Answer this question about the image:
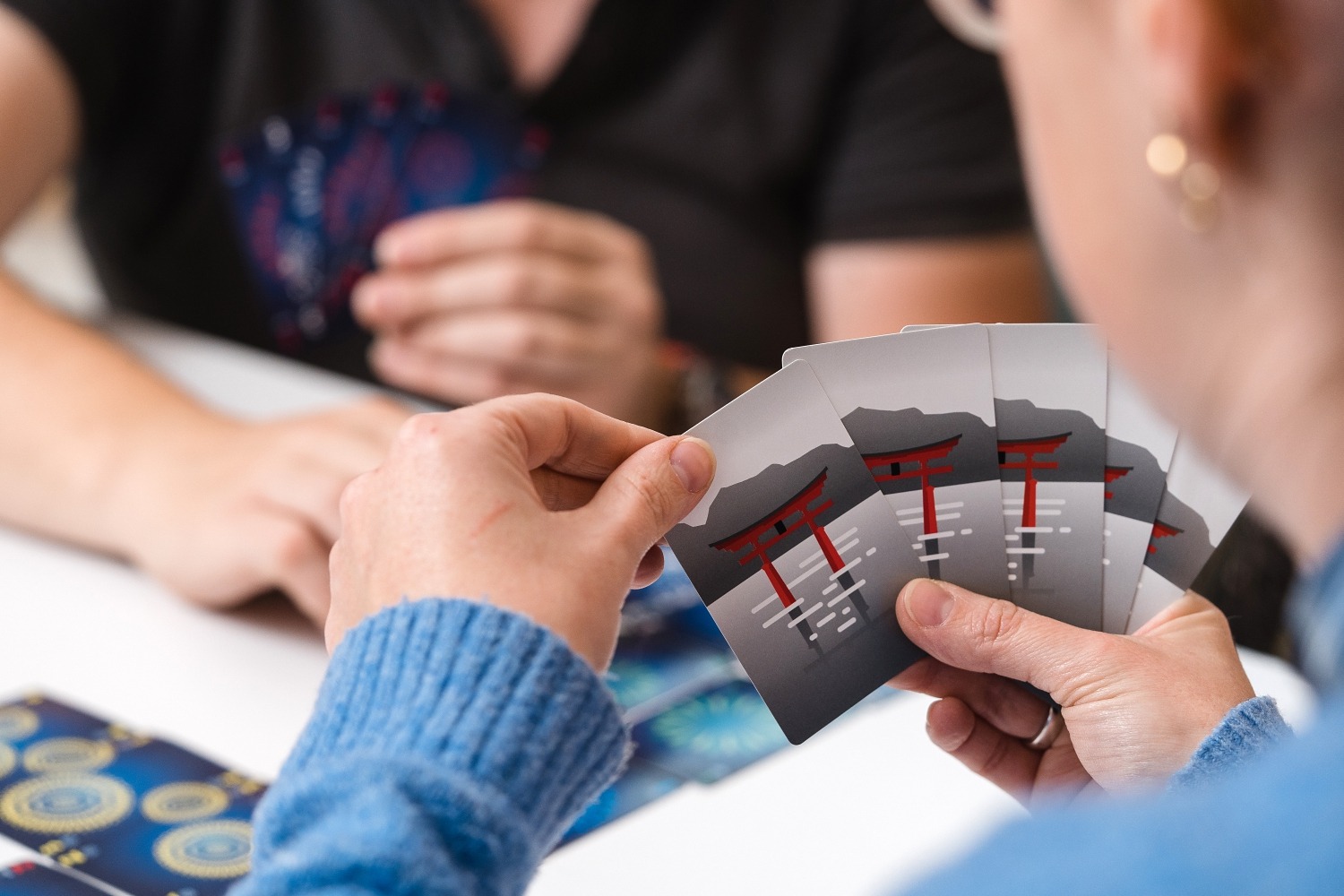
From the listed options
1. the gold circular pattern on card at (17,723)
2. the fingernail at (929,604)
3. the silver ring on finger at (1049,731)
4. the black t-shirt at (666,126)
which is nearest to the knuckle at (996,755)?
the silver ring on finger at (1049,731)

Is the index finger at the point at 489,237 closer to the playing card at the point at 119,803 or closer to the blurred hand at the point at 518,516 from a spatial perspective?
the playing card at the point at 119,803

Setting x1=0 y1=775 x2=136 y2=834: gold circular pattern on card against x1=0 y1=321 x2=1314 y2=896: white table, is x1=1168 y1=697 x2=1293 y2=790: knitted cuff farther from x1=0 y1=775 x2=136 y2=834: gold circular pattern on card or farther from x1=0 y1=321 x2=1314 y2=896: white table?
x1=0 y1=775 x2=136 y2=834: gold circular pattern on card

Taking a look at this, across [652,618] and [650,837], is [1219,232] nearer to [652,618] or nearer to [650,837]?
[650,837]

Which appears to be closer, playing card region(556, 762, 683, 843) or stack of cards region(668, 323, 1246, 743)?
stack of cards region(668, 323, 1246, 743)

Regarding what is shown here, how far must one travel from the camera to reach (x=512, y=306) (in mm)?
1212

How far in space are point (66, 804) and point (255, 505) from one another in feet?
0.88

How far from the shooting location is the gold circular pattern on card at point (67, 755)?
75 cm

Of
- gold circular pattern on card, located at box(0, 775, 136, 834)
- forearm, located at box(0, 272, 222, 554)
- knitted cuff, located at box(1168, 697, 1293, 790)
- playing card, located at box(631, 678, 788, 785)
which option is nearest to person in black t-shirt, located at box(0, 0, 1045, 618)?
forearm, located at box(0, 272, 222, 554)

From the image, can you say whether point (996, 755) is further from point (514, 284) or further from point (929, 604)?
point (514, 284)

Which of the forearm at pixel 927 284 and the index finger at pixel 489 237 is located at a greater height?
the index finger at pixel 489 237

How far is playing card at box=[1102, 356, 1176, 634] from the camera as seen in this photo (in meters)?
0.62

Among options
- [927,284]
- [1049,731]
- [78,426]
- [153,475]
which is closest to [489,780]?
[1049,731]

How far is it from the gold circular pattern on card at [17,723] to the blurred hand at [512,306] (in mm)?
499

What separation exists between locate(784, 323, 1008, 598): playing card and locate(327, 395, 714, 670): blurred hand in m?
0.08
